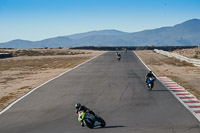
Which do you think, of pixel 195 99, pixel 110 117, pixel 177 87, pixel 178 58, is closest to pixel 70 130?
pixel 110 117

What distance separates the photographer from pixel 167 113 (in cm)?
1331

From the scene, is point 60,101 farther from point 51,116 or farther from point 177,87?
point 177,87

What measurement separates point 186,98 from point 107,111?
5203 millimetres

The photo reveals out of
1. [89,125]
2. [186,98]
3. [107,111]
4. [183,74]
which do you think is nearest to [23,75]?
[183,74]

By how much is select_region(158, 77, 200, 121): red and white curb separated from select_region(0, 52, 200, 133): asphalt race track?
0.85ft

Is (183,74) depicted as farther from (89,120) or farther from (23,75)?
(89,120)

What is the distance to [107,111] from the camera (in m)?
13.8

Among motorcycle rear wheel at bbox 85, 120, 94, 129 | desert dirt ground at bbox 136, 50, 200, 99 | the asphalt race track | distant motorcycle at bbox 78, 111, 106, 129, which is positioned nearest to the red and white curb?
the asphalt race track

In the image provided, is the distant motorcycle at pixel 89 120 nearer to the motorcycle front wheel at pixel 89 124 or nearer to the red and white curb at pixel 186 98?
the motorcycle front wheel at pixel 89 124

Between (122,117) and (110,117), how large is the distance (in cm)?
46

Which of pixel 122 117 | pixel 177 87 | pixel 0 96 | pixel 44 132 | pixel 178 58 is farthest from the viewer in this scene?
pixel 178 58

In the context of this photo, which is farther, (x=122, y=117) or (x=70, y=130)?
(x=122, y=117)

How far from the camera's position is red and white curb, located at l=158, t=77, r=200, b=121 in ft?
45.5

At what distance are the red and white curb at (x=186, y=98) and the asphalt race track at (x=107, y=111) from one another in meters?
0.26
